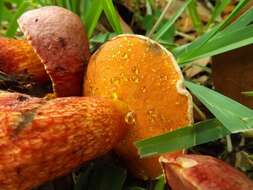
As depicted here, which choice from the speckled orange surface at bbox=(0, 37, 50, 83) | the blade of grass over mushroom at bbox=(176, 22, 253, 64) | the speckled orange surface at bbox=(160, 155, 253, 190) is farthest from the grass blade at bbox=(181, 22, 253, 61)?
the speckled orange surface at bbox=(0, 37, 50, 83)

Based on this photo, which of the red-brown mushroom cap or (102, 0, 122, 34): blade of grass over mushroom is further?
(102, 0, 122, 34): blade of grass over mushroom

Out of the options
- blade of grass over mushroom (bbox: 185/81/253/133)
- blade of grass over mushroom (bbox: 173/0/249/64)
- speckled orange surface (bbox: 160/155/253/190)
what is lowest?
speckled orange surface (bbox: 160/155/253/190)

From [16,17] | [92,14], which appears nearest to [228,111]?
[92,14]

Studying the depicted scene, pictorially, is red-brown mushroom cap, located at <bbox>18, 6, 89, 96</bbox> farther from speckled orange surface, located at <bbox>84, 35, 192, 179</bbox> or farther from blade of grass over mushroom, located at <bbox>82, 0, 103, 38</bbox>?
blade of grass over mushroom, located at <bbox>82, 0, 103, 38</bbox>

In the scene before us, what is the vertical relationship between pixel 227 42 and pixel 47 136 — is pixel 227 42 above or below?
above

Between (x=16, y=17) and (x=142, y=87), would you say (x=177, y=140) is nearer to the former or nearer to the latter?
(x=142, y=87)

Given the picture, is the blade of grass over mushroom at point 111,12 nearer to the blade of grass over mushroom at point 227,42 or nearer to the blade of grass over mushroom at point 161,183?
the blade of grass over mushroom at point 227,42
